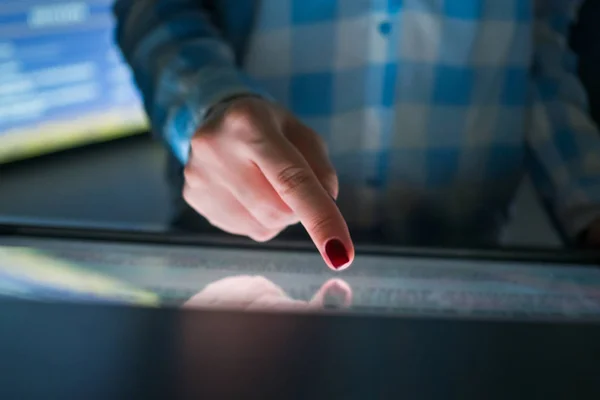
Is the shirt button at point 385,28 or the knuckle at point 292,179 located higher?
the knuckle at point 292,179

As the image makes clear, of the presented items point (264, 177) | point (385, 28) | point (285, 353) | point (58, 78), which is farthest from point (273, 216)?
point (58, 78)

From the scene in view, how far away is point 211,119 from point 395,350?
0.79ft

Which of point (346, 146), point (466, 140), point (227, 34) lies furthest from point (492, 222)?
point (227, 34)

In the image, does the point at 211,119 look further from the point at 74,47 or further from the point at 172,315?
the point at 74,47

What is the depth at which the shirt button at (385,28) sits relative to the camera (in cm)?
69

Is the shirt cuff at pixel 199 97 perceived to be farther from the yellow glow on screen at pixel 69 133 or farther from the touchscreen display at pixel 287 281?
the yellow glow on screen at pixel 69 133

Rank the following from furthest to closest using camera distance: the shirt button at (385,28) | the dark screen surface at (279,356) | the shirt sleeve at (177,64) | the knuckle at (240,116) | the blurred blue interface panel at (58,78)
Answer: the blurred blue interface panel at (58,78) < the shirt button at (385,28) < the shirt sleeve at (177,64) < the knuckle at (240,116) < the dark screen surface at (279,356)

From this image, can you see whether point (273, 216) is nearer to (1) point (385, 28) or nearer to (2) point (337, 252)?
(2) point (337, 252)

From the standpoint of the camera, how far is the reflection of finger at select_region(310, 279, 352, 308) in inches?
16.0

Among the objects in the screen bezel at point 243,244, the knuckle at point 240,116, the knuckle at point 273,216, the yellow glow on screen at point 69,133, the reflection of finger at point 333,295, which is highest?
the knuckle at point 240,116

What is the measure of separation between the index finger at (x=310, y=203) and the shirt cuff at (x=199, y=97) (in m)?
0.12

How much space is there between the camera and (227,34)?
750 millimetres

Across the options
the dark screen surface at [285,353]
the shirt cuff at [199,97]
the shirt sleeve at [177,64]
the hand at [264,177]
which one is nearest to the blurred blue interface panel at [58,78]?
the shirt sleeve at [177,64]

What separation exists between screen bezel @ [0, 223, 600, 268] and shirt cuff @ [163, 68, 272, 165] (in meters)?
0.09
